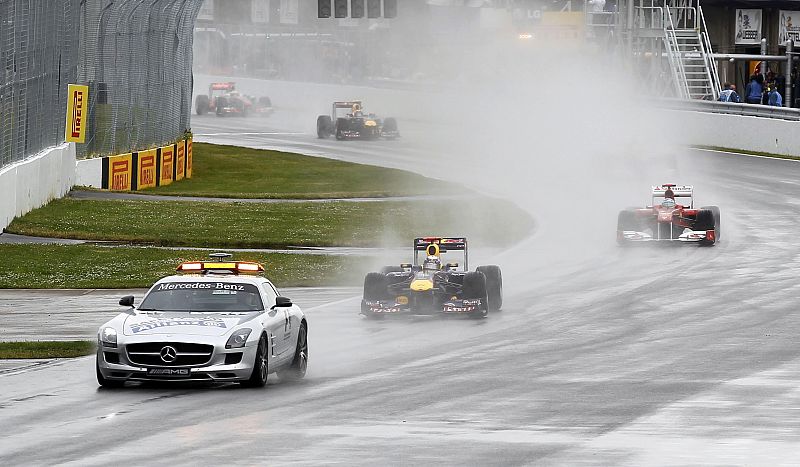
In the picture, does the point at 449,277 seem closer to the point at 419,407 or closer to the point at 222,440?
the point at 419,407

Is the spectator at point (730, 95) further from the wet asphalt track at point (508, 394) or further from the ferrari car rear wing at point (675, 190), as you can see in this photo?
the wet asphalt track at point (508, 394)

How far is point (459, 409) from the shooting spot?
44.9ft

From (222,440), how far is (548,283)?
13537 millimetres

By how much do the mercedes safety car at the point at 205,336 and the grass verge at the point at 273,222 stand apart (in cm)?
1404

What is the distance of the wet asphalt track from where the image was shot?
11594 millimetres

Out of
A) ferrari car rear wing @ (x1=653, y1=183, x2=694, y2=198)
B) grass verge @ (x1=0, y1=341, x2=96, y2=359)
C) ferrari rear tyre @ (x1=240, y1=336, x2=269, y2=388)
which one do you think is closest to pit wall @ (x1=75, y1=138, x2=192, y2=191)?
ferrari car rear wing @ (x1=653, y1=183, x2=694, y2=198)

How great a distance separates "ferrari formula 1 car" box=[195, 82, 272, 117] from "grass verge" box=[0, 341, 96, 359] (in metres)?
57.1

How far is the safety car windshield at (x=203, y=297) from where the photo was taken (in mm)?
15562

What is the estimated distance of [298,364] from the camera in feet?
52.6

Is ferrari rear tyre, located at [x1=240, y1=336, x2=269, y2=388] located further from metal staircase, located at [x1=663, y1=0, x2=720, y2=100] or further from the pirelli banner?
metal staircase, located at [x1=663, y1=0, x2=720, y2=100]

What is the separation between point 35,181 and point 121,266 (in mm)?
7743

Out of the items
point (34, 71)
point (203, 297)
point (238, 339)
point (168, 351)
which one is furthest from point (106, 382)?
point (34, 71)

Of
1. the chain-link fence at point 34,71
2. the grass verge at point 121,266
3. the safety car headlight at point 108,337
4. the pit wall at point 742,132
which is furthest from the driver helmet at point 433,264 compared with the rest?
the pit wall at point 742,132

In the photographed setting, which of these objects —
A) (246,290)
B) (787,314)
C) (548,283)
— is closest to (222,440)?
(246,290)
